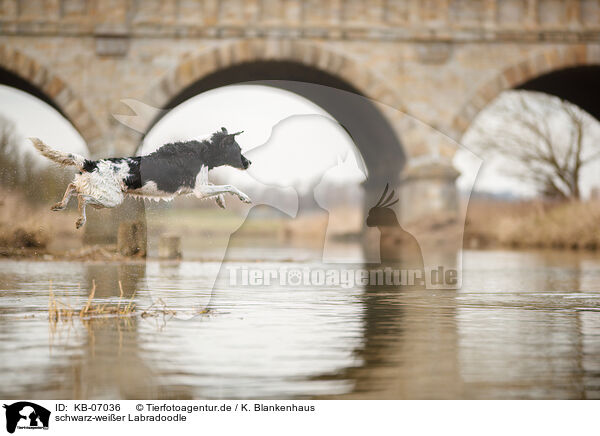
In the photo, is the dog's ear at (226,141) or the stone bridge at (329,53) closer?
the dog's ear at (226,141)

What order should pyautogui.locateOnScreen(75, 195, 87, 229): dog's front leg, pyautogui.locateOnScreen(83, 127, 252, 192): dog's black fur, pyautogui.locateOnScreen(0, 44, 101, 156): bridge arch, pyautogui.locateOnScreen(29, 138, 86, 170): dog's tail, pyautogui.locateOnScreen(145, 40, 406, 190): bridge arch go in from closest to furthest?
1. pyautogui.locateOnScreen(75, 195, 87, 229): dog's front leg
2. pyautogui.locateOnScreen(29, 138, 86, 170): dog's tail
3. pyautogui.locateOnScreen(83, 127, 252, 192): dog's black fur
4. pyautogui.locateOnScreen(0, 44, 101, 156): bridge arch
5. pyautogui.locateOnScreen(145, 40, 406, 190): bridge arch

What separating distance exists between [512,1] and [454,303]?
12284 millimetres

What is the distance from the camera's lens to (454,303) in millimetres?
8883

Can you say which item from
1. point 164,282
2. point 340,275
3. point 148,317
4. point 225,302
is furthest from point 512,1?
point 148,317

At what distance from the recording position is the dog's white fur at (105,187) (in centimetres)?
578

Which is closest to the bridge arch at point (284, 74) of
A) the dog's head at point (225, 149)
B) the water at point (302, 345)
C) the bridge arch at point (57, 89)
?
the bridge arch at point (57, 89)

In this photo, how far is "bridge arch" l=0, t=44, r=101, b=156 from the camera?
18.2m

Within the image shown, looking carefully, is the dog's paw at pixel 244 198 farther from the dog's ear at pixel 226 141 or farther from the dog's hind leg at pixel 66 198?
the dog's hind leg at pixel 66 198

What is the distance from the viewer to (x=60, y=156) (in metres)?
5.93

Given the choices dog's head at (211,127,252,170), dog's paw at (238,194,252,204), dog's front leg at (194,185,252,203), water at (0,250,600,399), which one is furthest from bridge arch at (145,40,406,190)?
dog's paw at (238,194,252,204)
